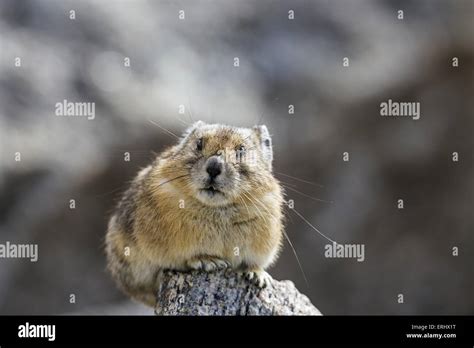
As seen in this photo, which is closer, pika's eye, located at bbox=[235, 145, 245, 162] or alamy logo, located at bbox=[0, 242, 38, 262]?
pika's eye, located at bbox=[235, 145, 245, 162]

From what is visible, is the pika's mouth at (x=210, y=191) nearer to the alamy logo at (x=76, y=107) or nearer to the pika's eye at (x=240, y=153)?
the pika's eye at (x=240, y=153)

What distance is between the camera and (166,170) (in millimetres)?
6547

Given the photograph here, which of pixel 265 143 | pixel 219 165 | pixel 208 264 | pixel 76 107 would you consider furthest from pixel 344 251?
pixel 219 165

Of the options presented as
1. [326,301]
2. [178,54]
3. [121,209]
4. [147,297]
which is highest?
[178,54]

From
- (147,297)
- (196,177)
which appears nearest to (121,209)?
(147,297)

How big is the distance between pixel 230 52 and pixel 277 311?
26.5ft

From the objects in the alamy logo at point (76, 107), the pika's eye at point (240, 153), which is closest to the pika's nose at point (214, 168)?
the pika's eye at point (240, 153)

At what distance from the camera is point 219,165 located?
606 cm

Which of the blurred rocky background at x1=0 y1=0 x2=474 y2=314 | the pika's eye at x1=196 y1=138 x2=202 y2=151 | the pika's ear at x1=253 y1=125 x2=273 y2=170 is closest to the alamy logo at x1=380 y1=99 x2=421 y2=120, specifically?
the blurred rocky background at x1=0 y1=0 x2=474 y2=314

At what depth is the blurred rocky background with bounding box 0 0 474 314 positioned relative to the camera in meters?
12.0

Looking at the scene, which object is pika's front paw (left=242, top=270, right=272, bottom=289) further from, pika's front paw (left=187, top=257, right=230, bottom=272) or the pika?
pika's front paw (left=187, top=257, right=230, bottom=272)

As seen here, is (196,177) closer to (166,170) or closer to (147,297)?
(166,170)
